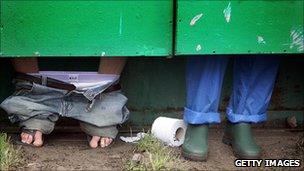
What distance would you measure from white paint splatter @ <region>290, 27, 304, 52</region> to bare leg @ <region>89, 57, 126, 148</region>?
1008 millimetres

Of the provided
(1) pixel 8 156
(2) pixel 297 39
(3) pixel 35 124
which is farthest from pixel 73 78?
(2) pixel 297 39

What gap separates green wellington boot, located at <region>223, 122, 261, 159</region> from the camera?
2.57 m

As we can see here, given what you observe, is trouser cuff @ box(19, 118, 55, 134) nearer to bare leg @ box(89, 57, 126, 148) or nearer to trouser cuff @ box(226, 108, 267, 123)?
bare leg @ box(89, 57, 126, 148)

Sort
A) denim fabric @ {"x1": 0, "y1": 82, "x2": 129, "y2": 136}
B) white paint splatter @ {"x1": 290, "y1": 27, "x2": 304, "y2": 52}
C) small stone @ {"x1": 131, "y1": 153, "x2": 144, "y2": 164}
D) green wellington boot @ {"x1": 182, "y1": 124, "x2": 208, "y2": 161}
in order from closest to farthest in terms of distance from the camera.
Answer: white paint splatter @ {"x1": 290, "y1": 27, "x2": 304, "y2": 52} → small stone @ {"x1": 131, "y1": 153, "x2": 144, "y2": 164} → green wellington boot @ {"x1": 182, "y1": 124, "x2": 208, "y2": 161} → denim fabric @ {"x1": 0, "y1": 82, "x2": 129, "y2": 136}

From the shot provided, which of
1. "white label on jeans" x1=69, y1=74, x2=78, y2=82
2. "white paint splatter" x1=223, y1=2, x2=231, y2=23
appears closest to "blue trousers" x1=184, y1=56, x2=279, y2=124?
"white paint splatter" x1=223, y1=2, x2=231, y2=23

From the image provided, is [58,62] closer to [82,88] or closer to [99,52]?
[82,88]

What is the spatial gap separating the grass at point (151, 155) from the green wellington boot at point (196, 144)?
0.34ft

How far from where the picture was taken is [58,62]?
298 centimetres

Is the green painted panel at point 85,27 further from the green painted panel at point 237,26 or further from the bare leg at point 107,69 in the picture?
the bare leg at point 107,69

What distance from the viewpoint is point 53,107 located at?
8.87 ft

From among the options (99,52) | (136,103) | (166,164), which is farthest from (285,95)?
(99,52)

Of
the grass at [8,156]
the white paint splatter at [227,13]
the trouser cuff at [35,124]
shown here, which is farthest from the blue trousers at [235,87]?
the grass at [8,156]

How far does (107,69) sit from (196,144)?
70cm

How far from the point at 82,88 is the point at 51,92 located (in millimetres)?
188
